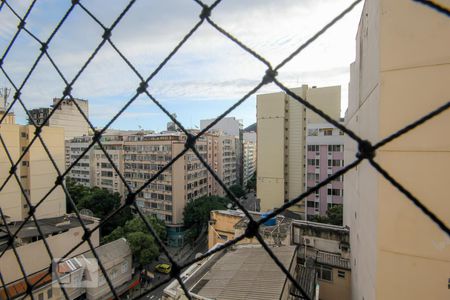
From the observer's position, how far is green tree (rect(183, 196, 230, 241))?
25.0 ft


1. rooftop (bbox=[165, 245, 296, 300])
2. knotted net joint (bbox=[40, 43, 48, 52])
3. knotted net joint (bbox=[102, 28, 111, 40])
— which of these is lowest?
rooftop (bbox=[165, 245, 296, 300])

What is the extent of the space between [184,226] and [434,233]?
7.73m

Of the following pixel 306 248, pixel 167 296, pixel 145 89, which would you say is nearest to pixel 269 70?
pixel 145 89

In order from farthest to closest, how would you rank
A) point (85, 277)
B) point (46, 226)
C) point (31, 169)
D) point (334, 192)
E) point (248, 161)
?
point (248, 161)
point (334, 192)
point (31, 169)
point (46, 226)
point (85, 277)

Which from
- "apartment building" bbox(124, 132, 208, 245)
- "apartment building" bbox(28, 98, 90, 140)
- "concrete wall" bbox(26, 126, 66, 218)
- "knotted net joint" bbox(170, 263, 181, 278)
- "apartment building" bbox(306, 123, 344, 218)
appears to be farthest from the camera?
"apartment building" bbox(28, 98, 90, 140)

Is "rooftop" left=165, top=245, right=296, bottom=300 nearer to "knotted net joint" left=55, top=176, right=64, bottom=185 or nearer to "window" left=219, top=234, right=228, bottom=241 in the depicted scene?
"window" left=219, top=234, right=228, bottom=241

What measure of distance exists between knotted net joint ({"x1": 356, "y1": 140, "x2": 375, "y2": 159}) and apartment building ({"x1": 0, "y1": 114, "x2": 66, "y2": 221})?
7.13m

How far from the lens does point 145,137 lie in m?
8.80

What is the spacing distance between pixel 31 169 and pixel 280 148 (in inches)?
269

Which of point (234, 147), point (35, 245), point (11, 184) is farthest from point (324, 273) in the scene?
point (234, 147)

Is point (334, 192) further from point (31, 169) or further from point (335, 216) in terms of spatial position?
point (31, 169)

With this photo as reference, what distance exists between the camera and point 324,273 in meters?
3.14

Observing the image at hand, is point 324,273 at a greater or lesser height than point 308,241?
lesser

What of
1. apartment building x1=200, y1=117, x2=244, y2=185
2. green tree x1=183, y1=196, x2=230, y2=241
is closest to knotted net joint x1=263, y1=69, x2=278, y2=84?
green tree x1=183, y1=196, x2=230, y2=241
